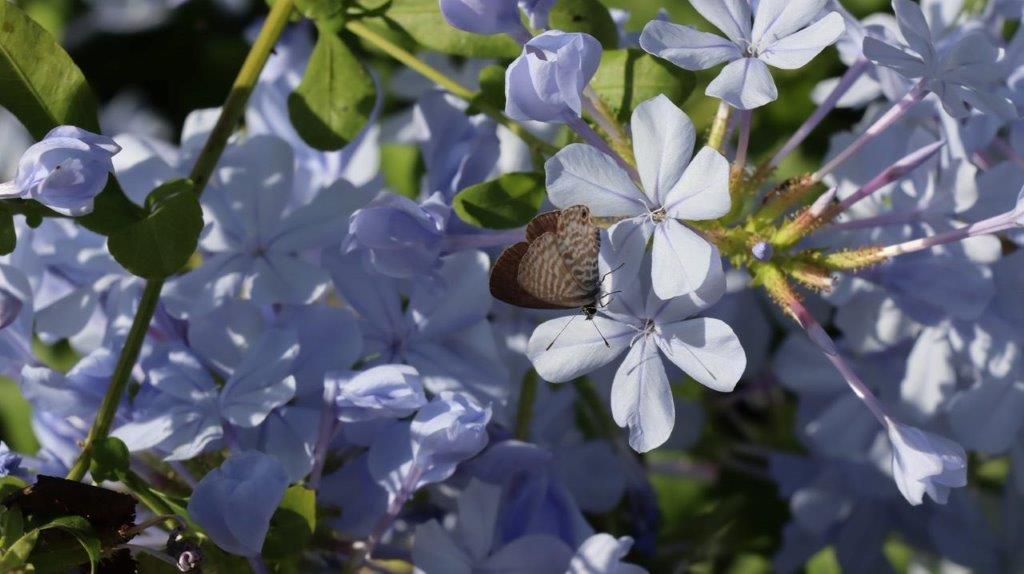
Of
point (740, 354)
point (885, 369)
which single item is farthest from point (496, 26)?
point (885, 369)

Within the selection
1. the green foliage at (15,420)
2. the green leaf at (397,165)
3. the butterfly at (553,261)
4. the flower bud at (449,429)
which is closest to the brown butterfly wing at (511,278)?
the butterfly at (553,261)

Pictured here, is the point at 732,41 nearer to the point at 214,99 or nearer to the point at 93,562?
the point at 93,562

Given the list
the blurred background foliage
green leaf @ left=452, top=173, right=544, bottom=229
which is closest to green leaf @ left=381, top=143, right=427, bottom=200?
the blurred background foliage

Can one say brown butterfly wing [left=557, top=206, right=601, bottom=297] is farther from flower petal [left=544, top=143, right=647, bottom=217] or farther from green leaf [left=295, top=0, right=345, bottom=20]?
green leaf [left=295, top=0, right=345, bottom=20]

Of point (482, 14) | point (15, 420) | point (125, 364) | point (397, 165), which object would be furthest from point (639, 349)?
point (15, 420)

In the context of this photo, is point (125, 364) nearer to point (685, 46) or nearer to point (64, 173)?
point (64, 173)
